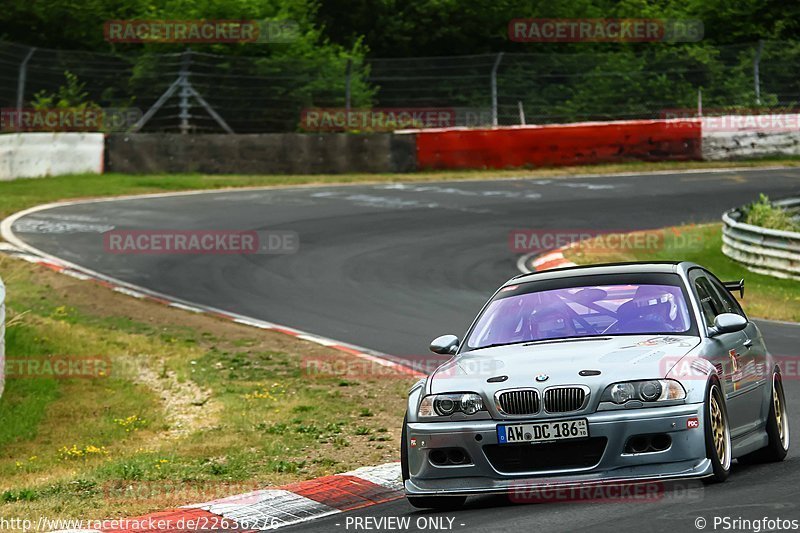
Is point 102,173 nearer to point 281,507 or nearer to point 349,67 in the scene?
point 349,67

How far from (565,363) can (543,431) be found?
46 cm

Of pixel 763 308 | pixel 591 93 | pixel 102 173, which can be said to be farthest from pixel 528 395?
pixel 591 93

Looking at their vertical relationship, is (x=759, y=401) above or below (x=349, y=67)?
below

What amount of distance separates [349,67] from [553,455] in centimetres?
2637

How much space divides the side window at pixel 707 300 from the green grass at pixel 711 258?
27.4ft

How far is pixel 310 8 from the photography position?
41.9 metres

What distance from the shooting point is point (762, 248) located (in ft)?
67.9

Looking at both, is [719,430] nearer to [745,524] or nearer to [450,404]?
[745,524]

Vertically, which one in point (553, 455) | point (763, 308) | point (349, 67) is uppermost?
point (349, 67)

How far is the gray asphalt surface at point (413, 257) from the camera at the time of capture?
7148 mm

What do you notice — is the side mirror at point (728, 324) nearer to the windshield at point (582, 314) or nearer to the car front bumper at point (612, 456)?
the windshield at point (582, 314)

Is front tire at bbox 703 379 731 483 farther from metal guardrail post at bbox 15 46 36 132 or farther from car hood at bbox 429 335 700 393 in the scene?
metal guardrail post at bbox 15 46 36 132
